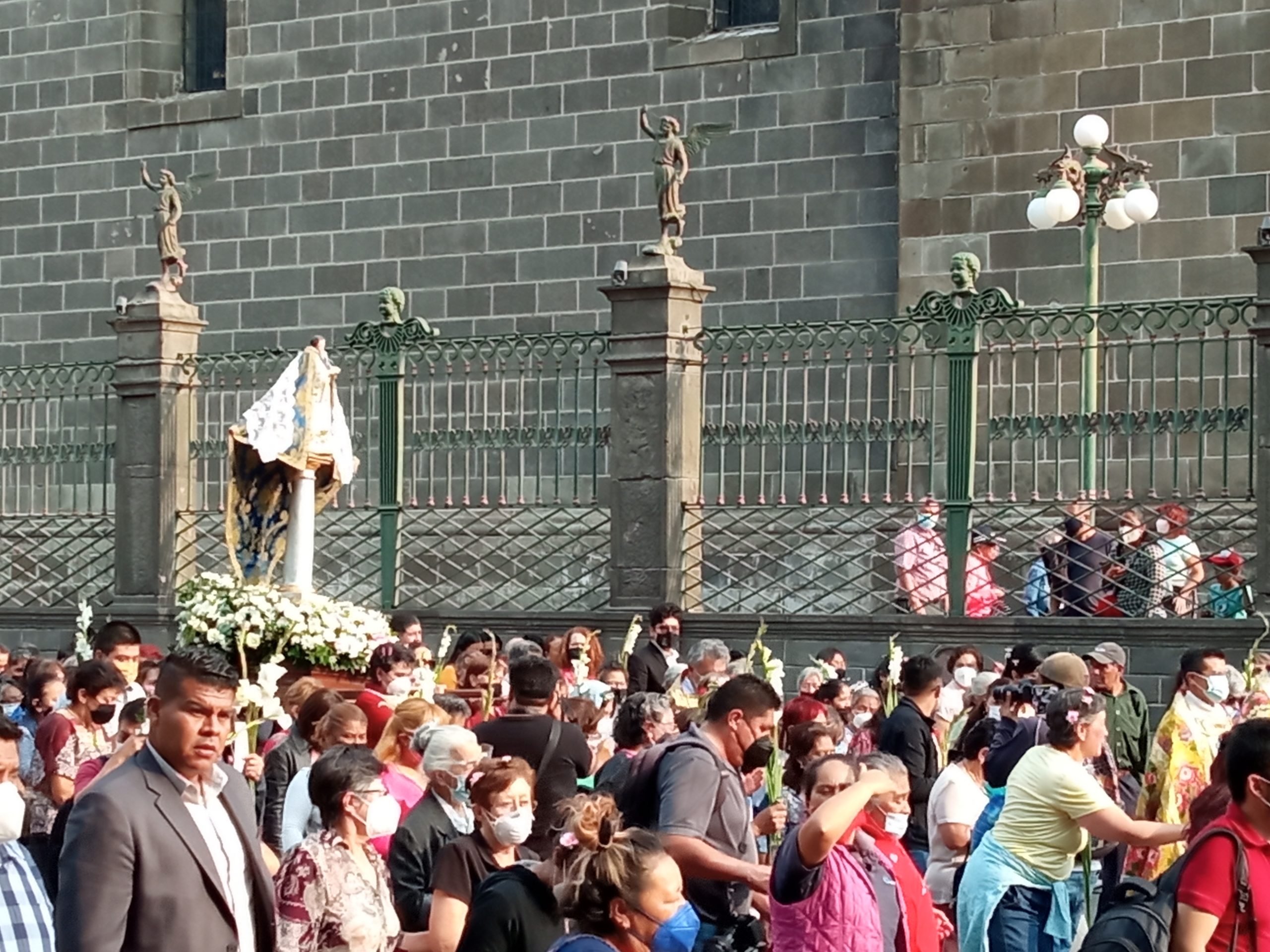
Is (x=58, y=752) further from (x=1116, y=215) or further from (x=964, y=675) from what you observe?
(x=1116, y=215)

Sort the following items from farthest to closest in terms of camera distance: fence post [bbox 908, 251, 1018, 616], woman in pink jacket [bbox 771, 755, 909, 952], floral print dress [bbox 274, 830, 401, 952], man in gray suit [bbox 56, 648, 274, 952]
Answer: fence post [bbox 908, 251, 1018, 616] < woman in pink jacket [bbox 771, 755, 909, 952] < floral print dress [bbox 274, 830, 401, 952] < man in gray suit [bbox 56, 648, 274, 952]

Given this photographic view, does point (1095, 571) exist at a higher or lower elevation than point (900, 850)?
higher

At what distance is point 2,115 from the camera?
92.6 ft

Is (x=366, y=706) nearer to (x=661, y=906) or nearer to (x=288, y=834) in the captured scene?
(x=288, y=834)

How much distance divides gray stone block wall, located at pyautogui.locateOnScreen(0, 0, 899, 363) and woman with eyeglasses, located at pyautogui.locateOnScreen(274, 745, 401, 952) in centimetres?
1463

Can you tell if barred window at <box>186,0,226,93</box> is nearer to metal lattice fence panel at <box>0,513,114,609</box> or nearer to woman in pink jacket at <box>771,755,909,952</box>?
metal lattice fence panel at <box>0,513,114,609</box>

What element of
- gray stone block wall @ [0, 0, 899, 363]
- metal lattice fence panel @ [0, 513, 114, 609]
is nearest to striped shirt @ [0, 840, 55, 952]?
metal lattice fence panel @ [0, 513, 114, 609]

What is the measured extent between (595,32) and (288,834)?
15.3 meters

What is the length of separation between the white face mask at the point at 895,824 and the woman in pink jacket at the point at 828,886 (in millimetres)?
598

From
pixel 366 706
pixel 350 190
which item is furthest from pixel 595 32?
pixel 366 706

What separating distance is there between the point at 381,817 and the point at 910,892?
65.4 inches

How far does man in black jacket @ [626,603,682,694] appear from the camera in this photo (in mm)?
16703

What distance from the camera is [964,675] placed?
15.2 metres

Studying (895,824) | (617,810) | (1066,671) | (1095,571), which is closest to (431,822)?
(895,824)
